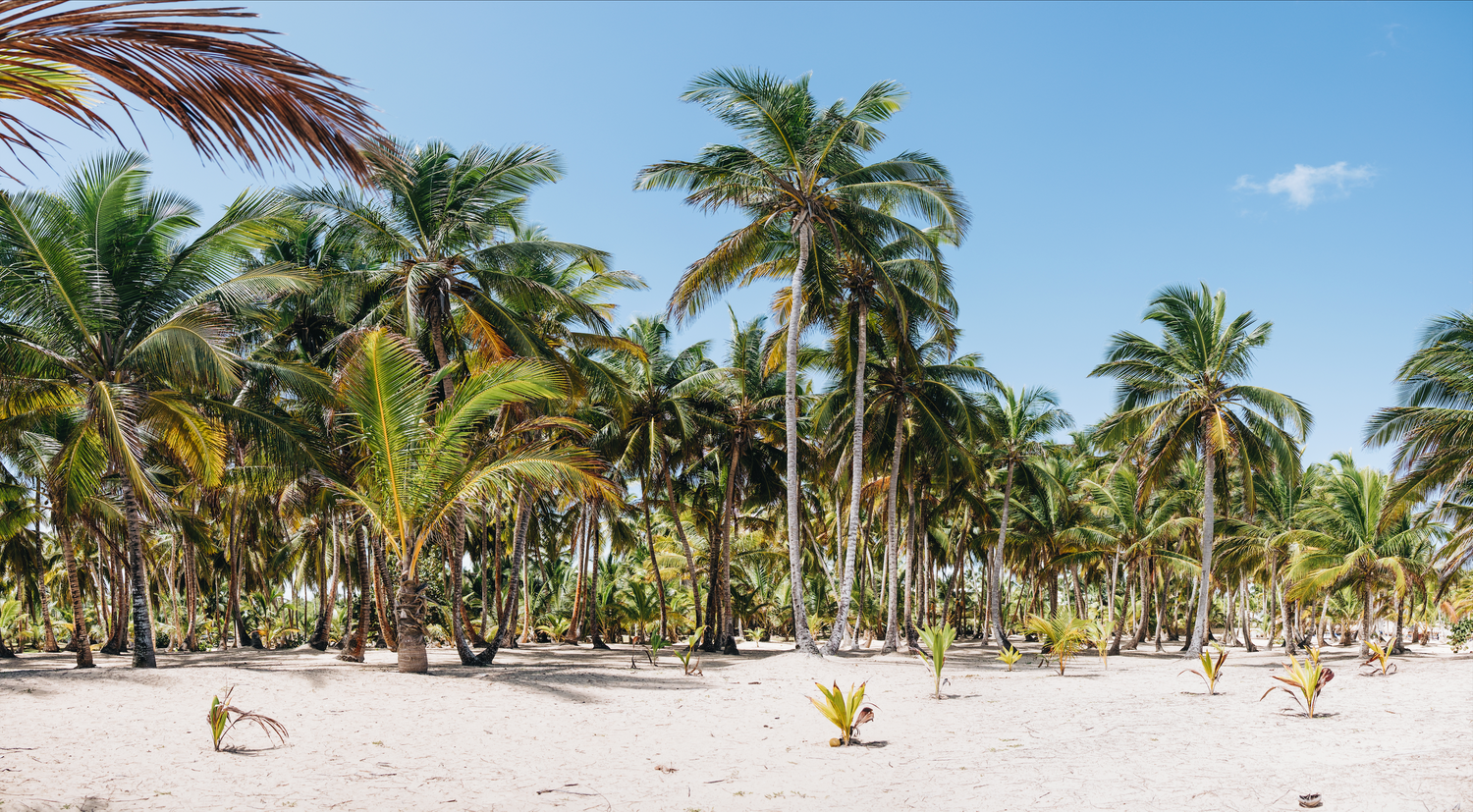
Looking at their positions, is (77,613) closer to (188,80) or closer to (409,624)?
(409,624)

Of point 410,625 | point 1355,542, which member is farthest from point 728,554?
point 1355,542

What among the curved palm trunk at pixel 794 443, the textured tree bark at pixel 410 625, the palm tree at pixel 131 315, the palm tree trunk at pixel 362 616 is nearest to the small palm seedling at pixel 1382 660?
the curved palm trunk at pixel 794 443

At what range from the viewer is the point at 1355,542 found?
81.6 feet

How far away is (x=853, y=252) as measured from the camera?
740 inches

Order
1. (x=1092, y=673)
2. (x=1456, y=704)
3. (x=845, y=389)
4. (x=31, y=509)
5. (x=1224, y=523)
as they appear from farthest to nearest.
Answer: (x=1224, y=523)
(x=845, y=389)
(x=31, y=509)
(x=1092, y=673)
(x=1456, y=704)

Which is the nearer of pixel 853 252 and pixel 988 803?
pixel 988 803

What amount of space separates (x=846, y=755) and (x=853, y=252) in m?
12.6

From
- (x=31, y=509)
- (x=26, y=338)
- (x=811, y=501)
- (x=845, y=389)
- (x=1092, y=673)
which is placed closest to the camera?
(x=26, y=338)

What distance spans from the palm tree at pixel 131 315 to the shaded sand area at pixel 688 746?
10.3 ft

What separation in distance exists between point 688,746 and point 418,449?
6.25 m

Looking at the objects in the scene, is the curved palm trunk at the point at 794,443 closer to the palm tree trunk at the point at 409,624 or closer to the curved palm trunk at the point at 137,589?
the palm tree trunk at the point at 409,624

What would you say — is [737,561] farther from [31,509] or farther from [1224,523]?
[31,509]

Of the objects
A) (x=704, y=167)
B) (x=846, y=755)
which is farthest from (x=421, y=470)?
(x=704, y=167)

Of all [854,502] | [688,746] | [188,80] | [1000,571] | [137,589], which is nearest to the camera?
[188,80]
